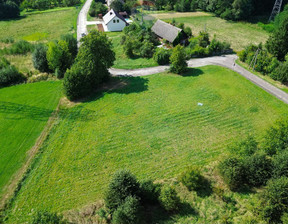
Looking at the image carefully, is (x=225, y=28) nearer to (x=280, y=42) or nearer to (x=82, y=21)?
(x=280, y=42)

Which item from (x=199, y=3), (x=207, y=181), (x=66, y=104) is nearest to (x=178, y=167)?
(x=207, y=181)

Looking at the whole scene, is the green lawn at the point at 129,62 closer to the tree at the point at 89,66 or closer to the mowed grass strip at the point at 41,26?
the tree at the point at 89,66

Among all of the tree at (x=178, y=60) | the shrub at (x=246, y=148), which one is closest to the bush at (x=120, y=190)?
the shrub at (x=246, y=148)

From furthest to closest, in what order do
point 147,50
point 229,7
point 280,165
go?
1. point 229,7
2. point 147,50
3. point 280,165

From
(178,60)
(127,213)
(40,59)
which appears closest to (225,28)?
(178,60)

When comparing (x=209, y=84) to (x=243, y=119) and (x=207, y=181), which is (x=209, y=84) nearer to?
(x=243, y=119)

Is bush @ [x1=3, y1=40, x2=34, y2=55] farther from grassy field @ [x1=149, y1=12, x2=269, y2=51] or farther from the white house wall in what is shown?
grassy field @ [x1=149, y1=12, x2=269, y2=51]
